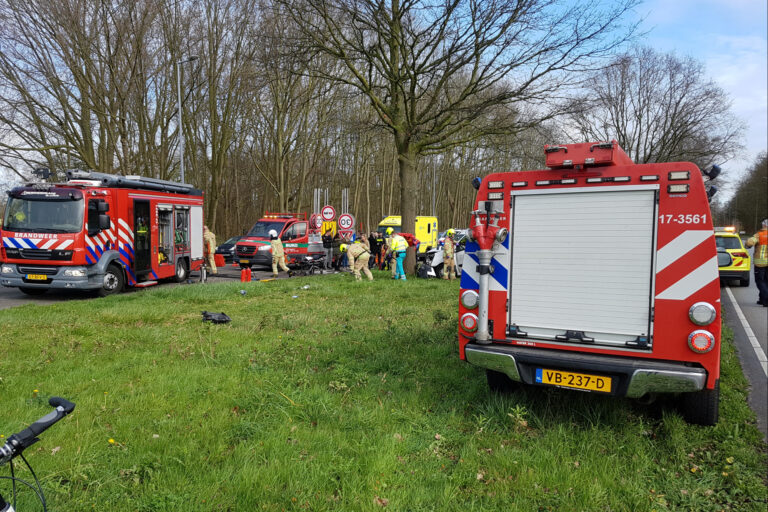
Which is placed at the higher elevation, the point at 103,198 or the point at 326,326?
the point at 103,198

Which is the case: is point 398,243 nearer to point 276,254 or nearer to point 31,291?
point 276,254

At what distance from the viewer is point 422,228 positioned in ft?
94.3

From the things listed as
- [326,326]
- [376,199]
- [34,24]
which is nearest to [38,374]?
[326,326]

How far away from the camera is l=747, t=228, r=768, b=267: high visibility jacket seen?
36.7ft

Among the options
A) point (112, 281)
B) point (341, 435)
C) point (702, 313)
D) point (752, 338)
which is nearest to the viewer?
point (702, 313)

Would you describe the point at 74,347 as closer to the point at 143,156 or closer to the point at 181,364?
the point at 181,364

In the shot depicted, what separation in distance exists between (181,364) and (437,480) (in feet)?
11.7

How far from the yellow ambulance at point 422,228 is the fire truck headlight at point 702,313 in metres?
23.2

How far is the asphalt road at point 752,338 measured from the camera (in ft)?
17.2

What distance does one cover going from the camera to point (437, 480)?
11.1 ft

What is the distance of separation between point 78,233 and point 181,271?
4261mm

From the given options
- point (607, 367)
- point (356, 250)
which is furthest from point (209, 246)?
point (607, 367)

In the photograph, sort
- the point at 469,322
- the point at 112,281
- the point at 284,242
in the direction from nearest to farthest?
the point at 469,322 < the point at 112,281 < the point at 284,242

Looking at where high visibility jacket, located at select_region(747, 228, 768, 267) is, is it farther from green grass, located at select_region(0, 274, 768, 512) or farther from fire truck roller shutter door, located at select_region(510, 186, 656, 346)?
fire truck roller shutter door, located at select_region(510, 186, 656, 346)
